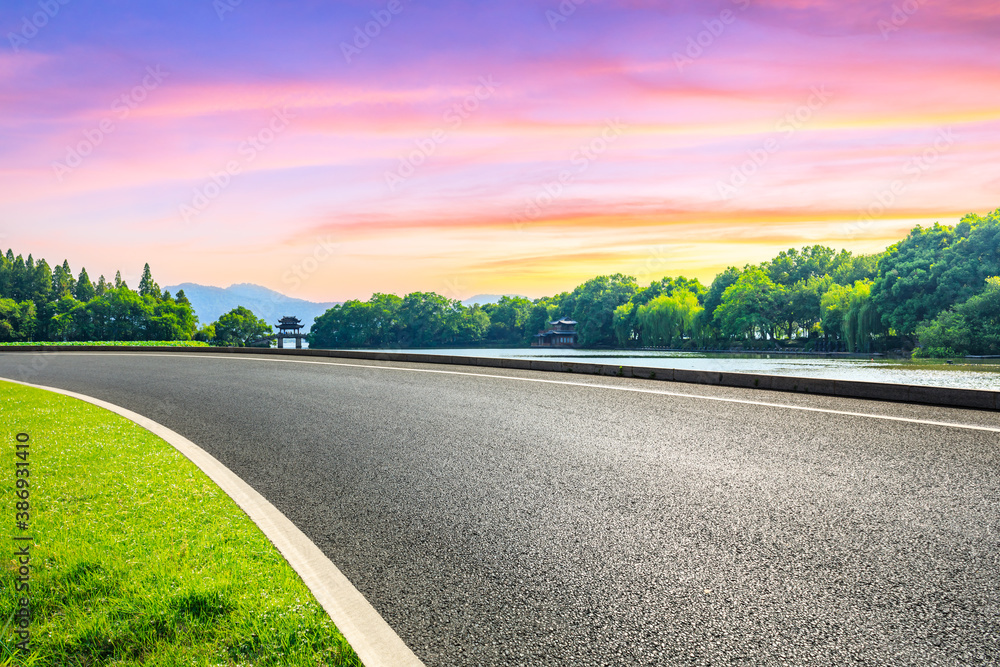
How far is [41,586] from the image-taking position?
3.64m

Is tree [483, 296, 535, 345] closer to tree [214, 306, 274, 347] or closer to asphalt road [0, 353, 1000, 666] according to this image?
tree [214, 306, 274, 347]

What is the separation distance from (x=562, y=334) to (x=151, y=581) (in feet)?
443

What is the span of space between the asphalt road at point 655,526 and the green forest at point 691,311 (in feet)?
184

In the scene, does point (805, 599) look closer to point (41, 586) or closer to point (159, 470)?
point (41, 586)

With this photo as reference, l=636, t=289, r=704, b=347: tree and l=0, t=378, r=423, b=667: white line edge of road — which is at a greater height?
l=636, t=289, r=704, b=347: tree

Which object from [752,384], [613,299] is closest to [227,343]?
[613,299]

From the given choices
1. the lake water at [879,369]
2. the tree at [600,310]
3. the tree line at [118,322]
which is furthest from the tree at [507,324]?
the lake water at [879,369]

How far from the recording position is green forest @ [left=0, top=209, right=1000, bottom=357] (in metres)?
56.5

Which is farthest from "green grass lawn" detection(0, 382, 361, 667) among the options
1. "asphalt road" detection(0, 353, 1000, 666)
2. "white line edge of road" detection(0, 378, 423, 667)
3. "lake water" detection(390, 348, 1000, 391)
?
"lake water" detection(390, 348, 1000, 391)

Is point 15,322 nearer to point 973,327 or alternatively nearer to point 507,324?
point 507,324

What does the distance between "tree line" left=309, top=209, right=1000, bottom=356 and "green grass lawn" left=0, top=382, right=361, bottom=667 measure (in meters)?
60.8

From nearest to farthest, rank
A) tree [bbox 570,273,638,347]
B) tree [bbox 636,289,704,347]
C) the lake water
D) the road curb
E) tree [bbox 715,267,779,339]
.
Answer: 1. the road curb
2. the lake water
3. tree [bbox 715,267,779,339]
4. tree [bbox 636,289,704,347]
5. tree [bbox 570,273,638,347]

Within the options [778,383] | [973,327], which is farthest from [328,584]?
[973,327]

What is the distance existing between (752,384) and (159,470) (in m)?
9.88
